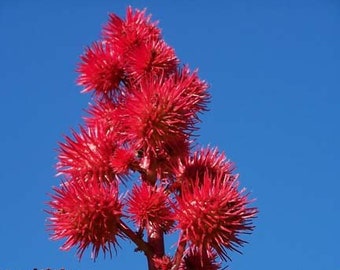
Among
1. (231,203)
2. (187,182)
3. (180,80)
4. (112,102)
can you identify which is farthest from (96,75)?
(231,203)

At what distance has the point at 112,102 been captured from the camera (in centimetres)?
338

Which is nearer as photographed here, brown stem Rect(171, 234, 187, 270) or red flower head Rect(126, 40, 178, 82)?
brown stem Rect(171, 234, 187, 270)

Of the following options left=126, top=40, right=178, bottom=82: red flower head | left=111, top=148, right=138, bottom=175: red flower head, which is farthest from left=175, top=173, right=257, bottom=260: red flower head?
left=126, top=40, right=178, bottom=82: red flower head

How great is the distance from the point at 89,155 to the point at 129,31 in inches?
28.8

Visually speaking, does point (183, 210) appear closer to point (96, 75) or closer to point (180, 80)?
point (180, 80)

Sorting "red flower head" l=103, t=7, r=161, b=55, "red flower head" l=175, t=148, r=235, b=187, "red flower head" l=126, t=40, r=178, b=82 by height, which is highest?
"red flower head" l=103, t=7, r=161, b=55

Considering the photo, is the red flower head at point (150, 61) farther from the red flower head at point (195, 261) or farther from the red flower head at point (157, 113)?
the red flower head at point (195, 261)

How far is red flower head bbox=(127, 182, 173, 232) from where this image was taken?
3.00 meters

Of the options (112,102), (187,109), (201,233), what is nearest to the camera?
(201,233)

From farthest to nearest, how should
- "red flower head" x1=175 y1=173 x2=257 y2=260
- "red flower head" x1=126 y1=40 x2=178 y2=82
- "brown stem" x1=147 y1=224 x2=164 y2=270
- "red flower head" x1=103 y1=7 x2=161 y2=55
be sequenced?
"red flower head" x1=103 y1=7 x2=161 y2=55 → "red flower head" x1=126 y1=40 x2=178 y2=82 → "brown stem" x1=147 y1=224 x2=164 y2=270 → "red flower head" x1=175 y1=173 x2=257 y2=260

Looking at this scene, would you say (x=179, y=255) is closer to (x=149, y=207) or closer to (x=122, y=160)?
(x=149, y=207)

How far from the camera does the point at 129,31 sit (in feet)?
11.4

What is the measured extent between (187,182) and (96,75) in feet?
2.60

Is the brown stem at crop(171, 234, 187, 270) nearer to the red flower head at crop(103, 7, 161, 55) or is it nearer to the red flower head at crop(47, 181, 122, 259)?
the red flower head at crop(47, 181, 122, 259)
